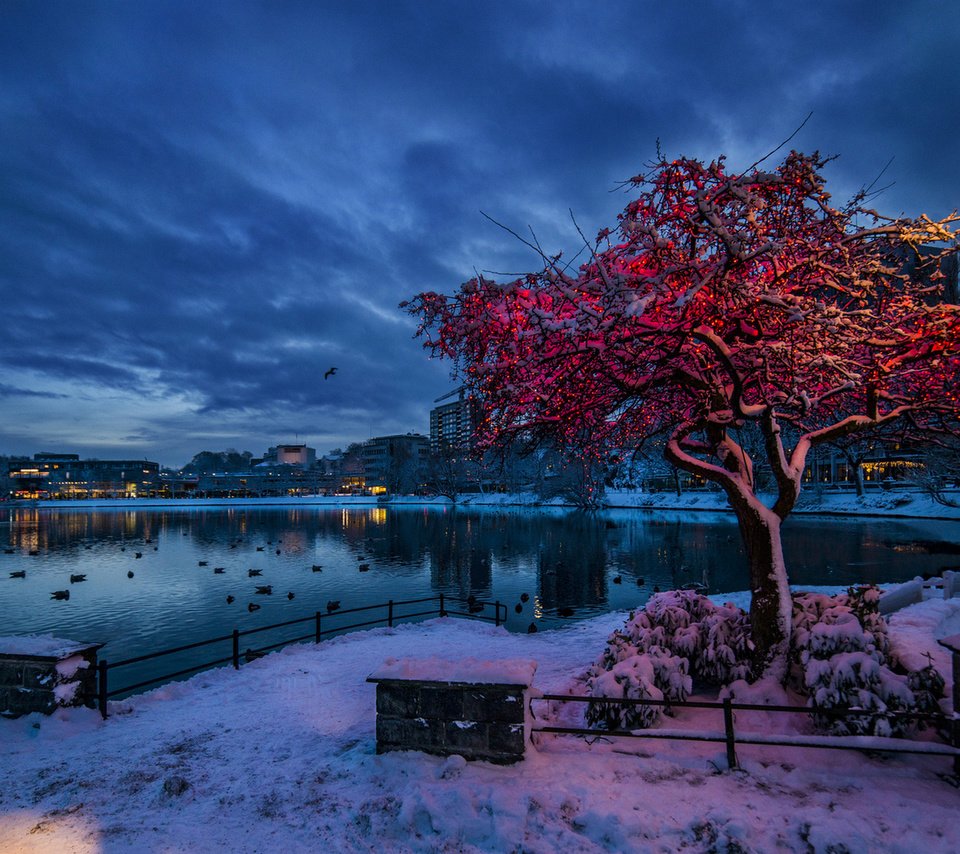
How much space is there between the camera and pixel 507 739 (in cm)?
626

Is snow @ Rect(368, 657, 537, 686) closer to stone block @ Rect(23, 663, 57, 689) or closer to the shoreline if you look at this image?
stone block @ Rect(23, 663, 57, 689)

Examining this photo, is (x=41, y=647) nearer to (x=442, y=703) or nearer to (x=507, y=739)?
(x=442, y=703)

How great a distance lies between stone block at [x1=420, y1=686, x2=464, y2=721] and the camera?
638cm

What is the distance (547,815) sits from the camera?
5.40m

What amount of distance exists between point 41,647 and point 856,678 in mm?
11477

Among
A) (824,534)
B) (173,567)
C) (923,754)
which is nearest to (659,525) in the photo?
(824,534)

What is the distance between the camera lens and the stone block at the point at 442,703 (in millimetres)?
6383

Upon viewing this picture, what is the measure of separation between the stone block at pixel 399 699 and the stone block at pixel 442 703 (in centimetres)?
9

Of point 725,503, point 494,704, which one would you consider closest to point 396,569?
point 494,704

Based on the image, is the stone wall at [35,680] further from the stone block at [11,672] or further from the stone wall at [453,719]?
the stone wall at [453,719]

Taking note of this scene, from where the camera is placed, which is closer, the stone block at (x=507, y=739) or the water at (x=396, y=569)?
the stone block at (x=507, y=739)

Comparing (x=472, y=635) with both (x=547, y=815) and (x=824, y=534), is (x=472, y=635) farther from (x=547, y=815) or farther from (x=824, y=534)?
(x=824, y=534)

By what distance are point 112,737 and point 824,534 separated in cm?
4974

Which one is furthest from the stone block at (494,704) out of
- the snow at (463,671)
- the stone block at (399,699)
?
the stone block at (399,699)
